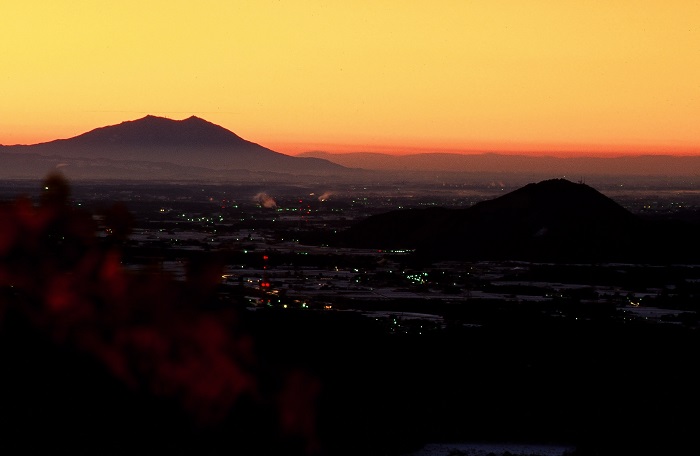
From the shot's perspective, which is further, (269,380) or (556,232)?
(556,232)

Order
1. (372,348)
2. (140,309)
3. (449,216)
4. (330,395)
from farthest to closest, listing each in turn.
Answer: (449,216)
(372,348)
(140,309)
(330,395)

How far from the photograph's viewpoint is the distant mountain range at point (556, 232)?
115 metres

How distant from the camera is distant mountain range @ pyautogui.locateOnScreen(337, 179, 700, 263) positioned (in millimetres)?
114812

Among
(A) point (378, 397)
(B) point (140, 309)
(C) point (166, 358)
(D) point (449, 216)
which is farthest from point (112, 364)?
(D) point (449, 216)

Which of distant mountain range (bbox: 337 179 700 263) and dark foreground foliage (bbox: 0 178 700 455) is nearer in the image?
dark foreground foliage (bbox: 0 178 700 455)

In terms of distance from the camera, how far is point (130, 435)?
35.2 metres

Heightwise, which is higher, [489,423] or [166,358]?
[166,358]

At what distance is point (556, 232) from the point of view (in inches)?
4641

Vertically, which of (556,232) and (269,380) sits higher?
(556,232)

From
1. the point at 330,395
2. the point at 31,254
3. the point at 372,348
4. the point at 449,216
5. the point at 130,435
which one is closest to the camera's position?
the point at 130,435

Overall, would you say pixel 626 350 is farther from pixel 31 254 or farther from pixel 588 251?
pixel 588 251

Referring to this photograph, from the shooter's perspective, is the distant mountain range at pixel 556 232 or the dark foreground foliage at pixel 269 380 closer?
the dark foreground foliage at pixel 269 380

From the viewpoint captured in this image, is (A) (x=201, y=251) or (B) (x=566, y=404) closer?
(B) (x=566, y=404)

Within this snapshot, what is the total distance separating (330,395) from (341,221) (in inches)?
5998
